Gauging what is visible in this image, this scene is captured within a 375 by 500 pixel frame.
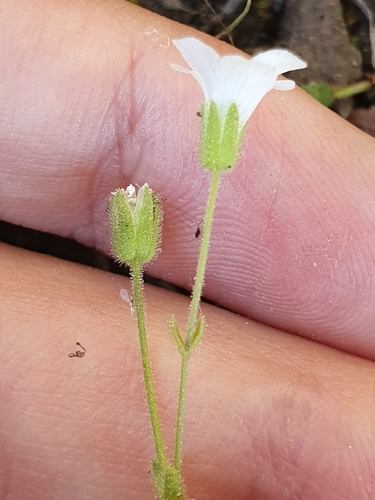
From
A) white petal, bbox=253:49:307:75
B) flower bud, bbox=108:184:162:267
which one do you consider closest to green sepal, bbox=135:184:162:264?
flower bud, bbox=108:184:162:267

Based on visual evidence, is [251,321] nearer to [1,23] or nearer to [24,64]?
[24,64]

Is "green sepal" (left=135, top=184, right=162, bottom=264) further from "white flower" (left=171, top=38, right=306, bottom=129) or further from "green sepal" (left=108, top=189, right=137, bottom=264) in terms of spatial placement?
"white flower" (left=171, top=38, right=306, bottom=129)

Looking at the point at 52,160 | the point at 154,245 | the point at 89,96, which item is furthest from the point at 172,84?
the point at 154,245

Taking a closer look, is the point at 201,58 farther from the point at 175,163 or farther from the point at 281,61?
the point at 175,163

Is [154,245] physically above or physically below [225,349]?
above

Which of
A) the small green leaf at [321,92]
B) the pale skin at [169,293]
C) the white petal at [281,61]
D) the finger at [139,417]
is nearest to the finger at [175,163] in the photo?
the pale skin at [169,293]

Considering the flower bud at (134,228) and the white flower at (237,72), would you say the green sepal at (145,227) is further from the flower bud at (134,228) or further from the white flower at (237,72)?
the white flower at (237,72)

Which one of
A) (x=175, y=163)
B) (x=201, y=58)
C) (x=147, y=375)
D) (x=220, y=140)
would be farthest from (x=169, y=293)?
(x=201, y=58)
